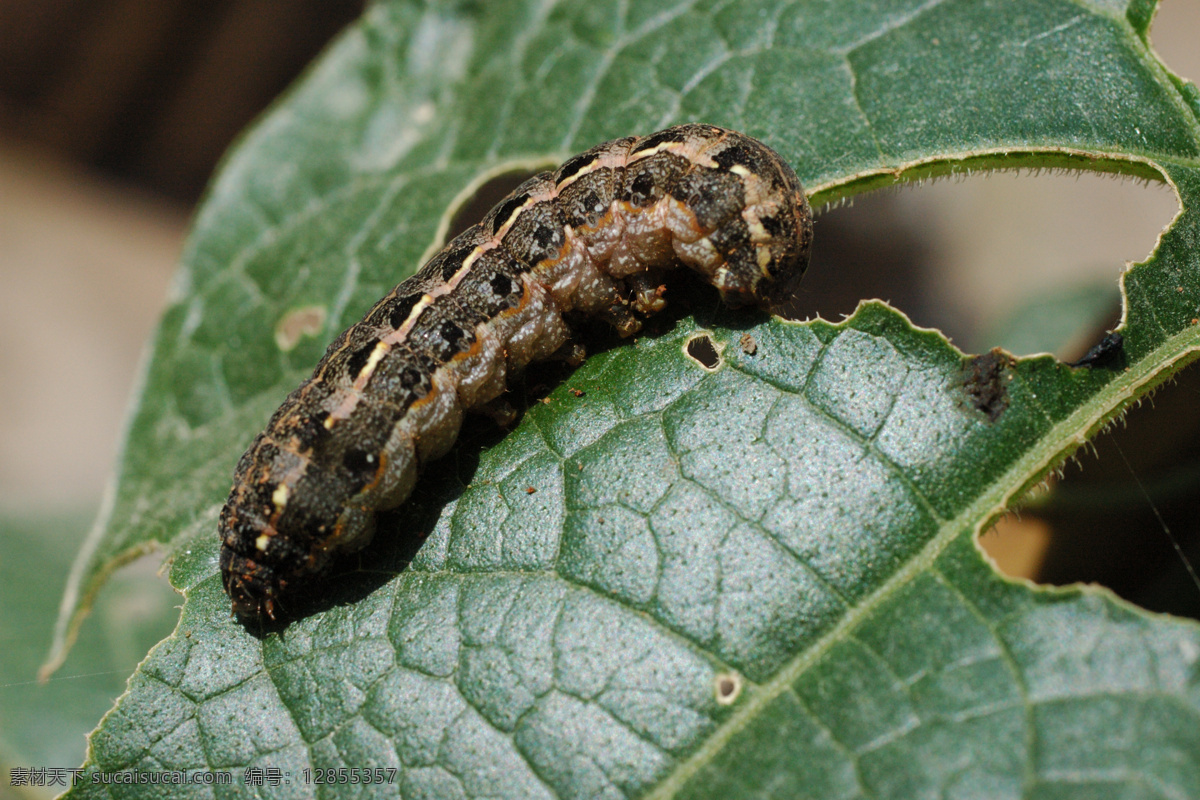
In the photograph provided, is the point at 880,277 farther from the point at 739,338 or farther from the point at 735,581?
the point at 735,581

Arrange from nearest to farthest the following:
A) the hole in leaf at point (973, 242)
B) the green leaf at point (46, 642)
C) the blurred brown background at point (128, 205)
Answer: the green leaf at point (46, 642) → the hole in leaf at point (973, 242) → the blurred brown background at point (128, 205)

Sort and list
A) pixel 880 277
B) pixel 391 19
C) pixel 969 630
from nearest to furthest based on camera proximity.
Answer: pixel 969 630 < pixel 391 19 < pixel 880 277

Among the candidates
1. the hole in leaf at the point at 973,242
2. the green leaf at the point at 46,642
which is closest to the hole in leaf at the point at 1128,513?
the hole in leaf at the point at 973,242

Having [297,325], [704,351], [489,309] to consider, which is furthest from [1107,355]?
[297,325]

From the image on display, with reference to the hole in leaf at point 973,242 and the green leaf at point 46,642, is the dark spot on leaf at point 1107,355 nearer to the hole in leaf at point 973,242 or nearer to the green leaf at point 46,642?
the hole in leaf at point 973,242

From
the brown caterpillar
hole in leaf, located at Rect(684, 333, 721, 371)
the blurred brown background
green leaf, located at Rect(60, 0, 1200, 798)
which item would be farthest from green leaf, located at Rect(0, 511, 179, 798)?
hole in leaf, located at Rect(684, 333, 721, 371)

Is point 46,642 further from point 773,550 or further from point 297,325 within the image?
point 773,550

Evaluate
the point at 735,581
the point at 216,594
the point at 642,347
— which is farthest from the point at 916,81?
the point at 216,594
